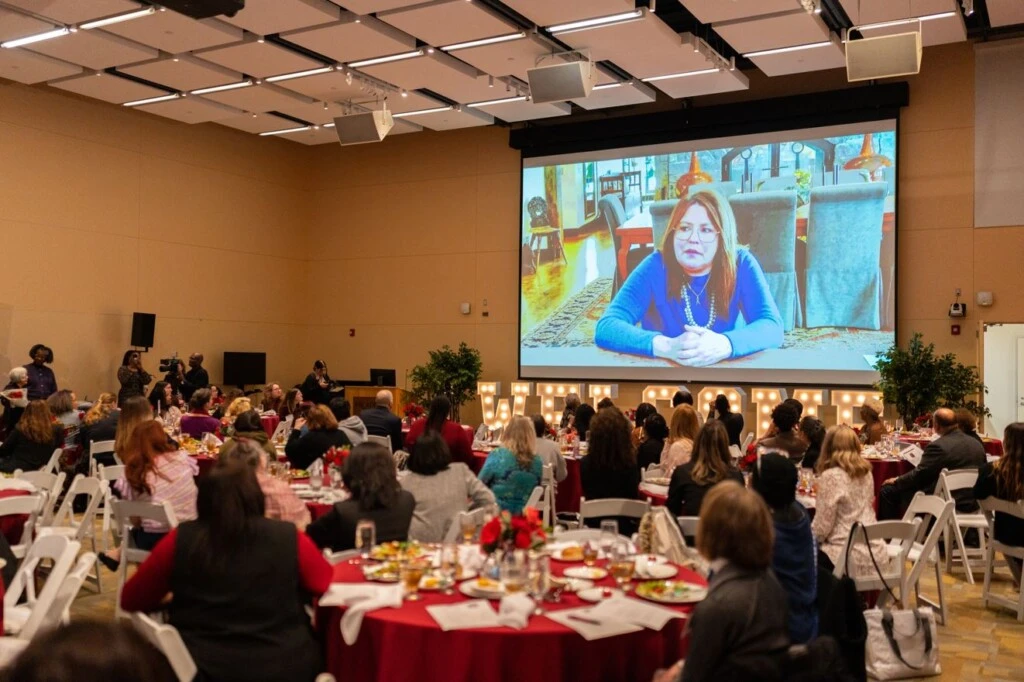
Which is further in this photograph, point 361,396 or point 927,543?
point 361,396

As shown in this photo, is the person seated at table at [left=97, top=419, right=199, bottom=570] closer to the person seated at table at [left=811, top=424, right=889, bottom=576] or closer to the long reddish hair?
the long reddish hair

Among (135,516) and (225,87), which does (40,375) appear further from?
(135,516)

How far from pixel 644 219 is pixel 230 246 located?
7.24 meters

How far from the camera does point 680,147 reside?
14602mm

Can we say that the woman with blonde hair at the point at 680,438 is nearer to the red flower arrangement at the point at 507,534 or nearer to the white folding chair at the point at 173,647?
the red flower arrangement at the point at 507,534

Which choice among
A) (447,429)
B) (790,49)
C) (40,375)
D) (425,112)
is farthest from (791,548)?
(425,112)

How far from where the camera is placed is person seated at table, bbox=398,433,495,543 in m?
4.87

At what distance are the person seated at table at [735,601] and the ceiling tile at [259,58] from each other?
9.82m

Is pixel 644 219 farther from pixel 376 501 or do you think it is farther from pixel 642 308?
pixel 376 501

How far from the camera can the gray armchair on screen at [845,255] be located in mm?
13180

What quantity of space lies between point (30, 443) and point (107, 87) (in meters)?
6.83

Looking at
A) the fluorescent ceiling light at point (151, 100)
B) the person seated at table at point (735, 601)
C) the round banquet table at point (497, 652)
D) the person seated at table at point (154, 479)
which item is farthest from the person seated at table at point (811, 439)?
the fluorescent ceiling light at point (151, 100)

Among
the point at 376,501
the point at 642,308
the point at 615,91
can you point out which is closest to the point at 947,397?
the point at 642,308

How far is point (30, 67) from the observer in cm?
Result: 1220
